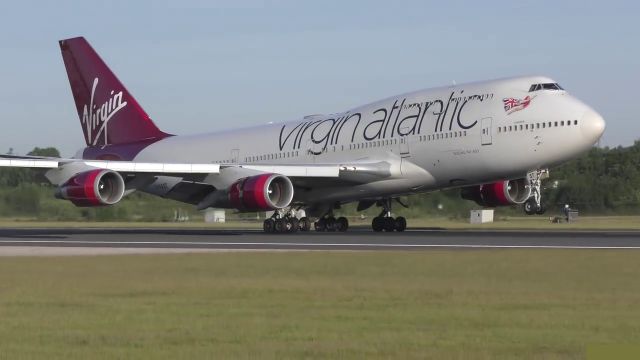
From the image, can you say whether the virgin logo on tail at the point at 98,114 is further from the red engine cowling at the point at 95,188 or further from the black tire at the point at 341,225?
the black tire at the point at 341,225

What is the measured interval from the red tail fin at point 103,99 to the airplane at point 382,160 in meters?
5.16

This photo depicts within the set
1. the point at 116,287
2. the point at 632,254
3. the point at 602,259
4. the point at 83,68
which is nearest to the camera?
the point at 116,287

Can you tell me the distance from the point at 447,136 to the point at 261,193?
6.49 m

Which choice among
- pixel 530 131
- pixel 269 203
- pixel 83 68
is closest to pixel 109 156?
pixel 83 68

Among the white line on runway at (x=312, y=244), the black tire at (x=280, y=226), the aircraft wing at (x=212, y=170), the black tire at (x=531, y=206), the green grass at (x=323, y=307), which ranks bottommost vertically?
the green grass at (x=323, y=307)

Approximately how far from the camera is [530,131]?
113 ft

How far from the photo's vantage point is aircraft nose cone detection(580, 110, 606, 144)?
1332 inches

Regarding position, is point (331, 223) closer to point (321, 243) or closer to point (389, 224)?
point (389, 224)

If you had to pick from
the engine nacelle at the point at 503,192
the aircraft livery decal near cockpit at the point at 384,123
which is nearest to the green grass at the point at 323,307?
the aircraft livery decal near cockpit at the point at 384,123

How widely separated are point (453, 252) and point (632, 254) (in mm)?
3697

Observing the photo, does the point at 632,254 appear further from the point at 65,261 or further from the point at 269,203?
the point at 269,203

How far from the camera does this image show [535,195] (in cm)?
3428

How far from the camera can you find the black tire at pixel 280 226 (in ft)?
122

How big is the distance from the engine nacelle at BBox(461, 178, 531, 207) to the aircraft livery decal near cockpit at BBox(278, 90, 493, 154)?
13.5 feet
